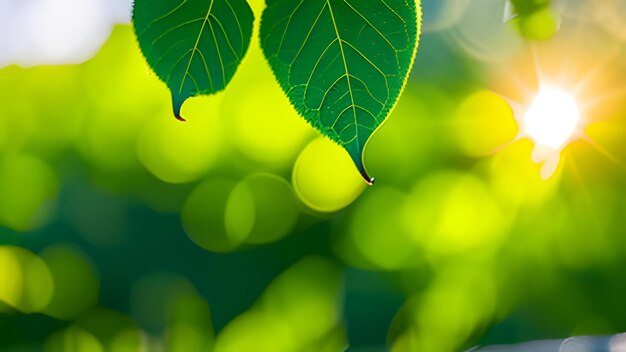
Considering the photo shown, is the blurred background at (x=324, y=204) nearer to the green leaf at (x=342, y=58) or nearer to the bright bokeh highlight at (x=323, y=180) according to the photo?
the bright bokeh highlight at (x=323, y=180)

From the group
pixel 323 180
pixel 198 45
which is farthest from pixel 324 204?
pixel 198 45

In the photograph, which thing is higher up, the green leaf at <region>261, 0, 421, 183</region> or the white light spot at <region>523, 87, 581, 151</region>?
the white light spot at <region>523, 87, 581, 151</region>

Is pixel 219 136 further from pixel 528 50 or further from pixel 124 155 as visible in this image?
pixel 528 50

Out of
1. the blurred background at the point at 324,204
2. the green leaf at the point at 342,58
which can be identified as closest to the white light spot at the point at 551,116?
the blurred background at the point at 324,204

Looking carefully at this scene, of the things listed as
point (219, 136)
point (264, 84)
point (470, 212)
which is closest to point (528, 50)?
point (470, 212)

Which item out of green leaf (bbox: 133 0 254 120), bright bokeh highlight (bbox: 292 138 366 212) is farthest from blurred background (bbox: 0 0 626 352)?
green leaf (bbox: 133 0 254 120)

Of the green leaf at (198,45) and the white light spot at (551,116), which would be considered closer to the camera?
the green leaf at (198,45)

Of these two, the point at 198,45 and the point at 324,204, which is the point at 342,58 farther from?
the point at 324,204

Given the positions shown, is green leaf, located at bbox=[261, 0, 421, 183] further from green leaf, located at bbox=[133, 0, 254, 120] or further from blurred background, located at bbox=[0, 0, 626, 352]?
blurred background, located at bbox=[0, 0, 626, 352]
